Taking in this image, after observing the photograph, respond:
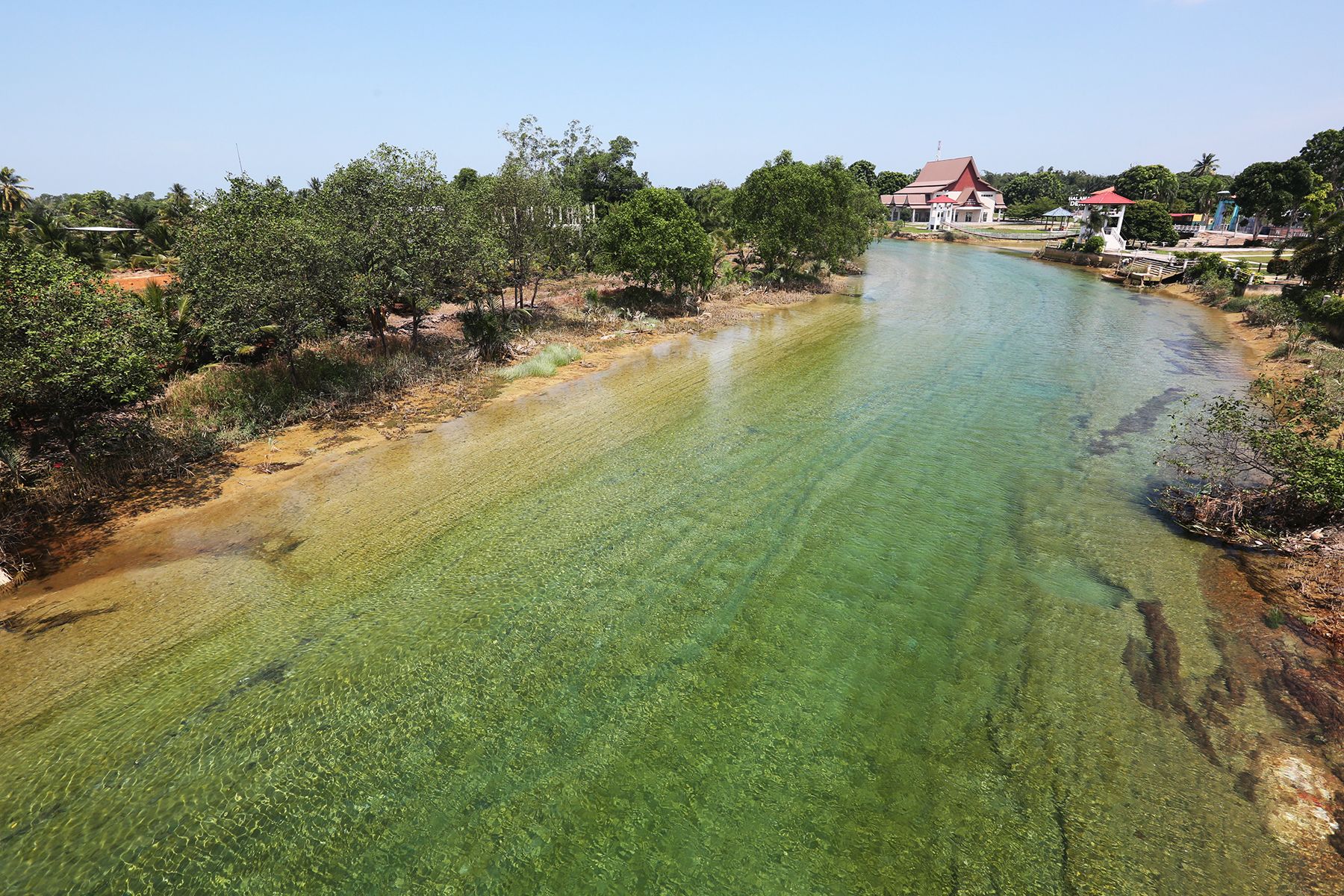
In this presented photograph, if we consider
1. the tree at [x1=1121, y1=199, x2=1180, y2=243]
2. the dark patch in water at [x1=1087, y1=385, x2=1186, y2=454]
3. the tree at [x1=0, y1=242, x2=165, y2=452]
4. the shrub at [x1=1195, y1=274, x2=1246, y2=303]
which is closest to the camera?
the tree at [x1=0, y1=242, x2=165, y2=452]

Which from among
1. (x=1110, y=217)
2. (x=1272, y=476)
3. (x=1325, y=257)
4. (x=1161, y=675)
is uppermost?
(x=1110, y=217)

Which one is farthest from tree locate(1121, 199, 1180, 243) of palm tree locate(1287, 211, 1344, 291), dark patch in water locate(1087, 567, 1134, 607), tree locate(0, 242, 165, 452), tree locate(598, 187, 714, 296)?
tree locate(0, 242, 165, 452)

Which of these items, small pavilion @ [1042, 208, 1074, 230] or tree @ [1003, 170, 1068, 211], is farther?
tree @ [1003, 170, 1068, 211]

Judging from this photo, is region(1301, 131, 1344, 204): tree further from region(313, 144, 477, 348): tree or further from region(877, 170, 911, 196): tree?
region(313, 144, 477, 348): tree

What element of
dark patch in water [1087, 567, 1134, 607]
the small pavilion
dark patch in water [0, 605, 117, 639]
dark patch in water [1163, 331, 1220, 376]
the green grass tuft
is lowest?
dark patch in water [1087, 567, 1134, 607]

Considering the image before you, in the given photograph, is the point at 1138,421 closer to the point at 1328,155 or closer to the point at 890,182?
the point at 1328,155

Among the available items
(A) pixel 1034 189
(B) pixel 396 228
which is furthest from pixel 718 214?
(A) pixel 1034 189
